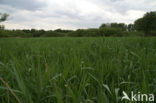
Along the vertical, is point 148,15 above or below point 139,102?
above

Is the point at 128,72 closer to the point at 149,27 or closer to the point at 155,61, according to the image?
the point at 155,61

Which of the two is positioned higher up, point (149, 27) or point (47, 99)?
point (149, 27)

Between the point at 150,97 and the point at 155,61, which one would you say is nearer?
the point at 150,97

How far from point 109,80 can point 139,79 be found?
8.2 inches

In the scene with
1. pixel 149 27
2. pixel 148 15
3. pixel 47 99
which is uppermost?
pixel 148 15

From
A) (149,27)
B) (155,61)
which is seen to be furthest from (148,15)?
Answer: (155,61)

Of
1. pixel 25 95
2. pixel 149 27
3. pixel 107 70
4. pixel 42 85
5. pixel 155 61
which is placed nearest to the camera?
pixel 25 95

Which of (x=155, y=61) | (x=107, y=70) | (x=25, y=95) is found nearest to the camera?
(x=25, y=95)

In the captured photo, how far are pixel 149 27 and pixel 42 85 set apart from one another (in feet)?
116

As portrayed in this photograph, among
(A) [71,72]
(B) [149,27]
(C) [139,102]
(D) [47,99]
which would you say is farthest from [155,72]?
(B) [149,27]

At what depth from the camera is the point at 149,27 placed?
2822 cm

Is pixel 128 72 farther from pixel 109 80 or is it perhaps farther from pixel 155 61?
pixel 155 61

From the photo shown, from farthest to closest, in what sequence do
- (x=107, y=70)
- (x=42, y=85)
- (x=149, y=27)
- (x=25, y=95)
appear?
(x=149, y=27) → (x=107, y=70) → (x=42, y=85) → (x=25, y=95)

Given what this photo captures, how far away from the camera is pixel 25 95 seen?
1.50ft
